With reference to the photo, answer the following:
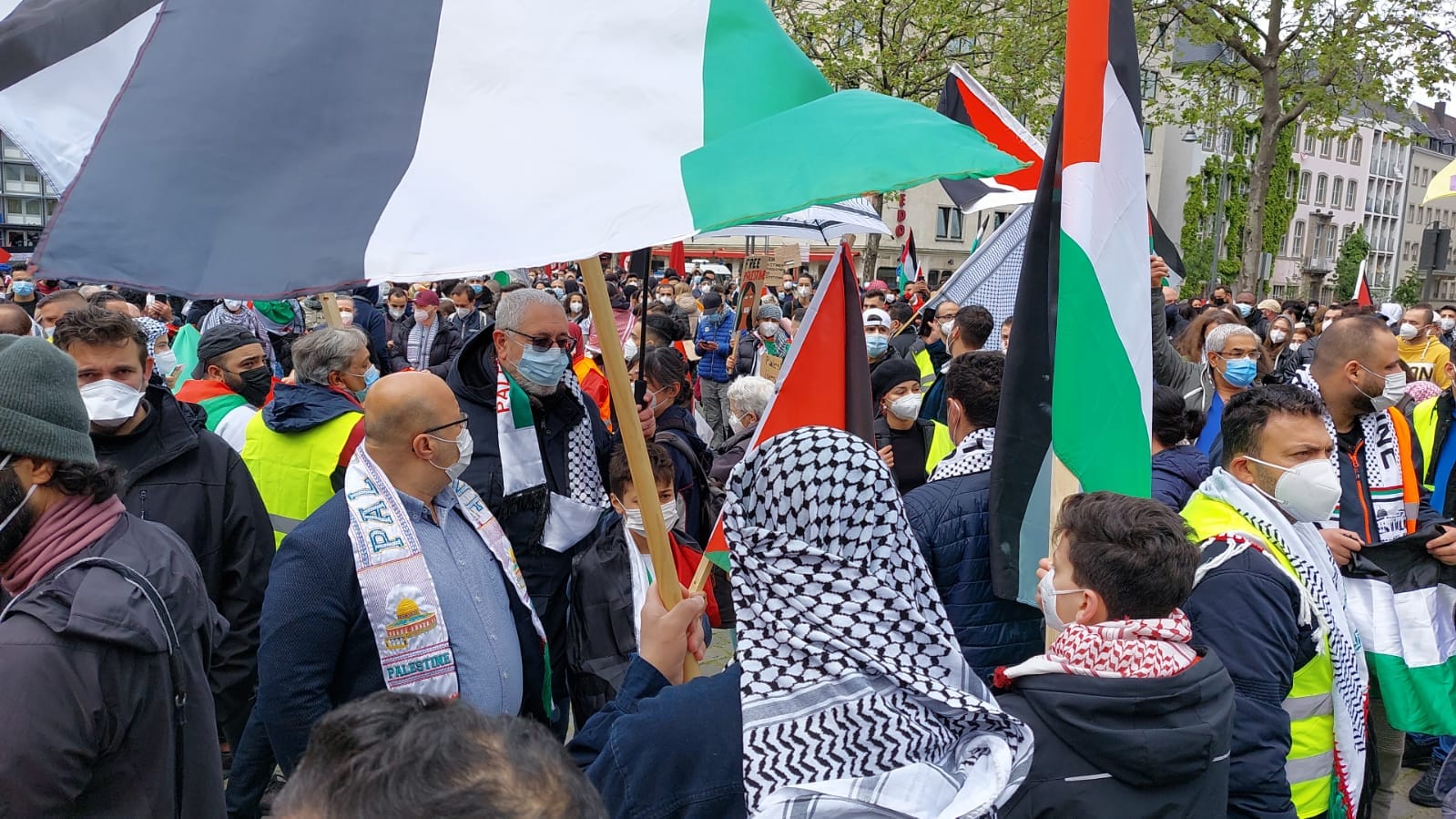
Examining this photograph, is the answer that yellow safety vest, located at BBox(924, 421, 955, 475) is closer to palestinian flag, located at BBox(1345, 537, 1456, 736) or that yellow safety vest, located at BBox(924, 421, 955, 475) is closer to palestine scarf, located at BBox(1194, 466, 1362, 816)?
palestinian flag, located at BBox(1345, 537, 1456, 736)

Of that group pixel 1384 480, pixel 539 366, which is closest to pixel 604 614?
pixel 539 366

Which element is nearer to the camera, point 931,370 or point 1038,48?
point 931,370

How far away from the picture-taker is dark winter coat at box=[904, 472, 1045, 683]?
10.4ft

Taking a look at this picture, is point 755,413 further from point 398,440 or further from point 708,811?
point 708,811

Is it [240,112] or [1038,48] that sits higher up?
[1038,48]

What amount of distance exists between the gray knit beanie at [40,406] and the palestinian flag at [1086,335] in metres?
2.29

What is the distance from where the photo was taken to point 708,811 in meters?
1.79

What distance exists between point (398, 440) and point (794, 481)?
5.08ft

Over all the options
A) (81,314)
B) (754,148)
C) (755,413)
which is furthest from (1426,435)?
(81,314)

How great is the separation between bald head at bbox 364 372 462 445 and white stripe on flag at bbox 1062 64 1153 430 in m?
1.80

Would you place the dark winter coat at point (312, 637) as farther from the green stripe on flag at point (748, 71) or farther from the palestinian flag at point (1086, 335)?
the palestinian flag at point (1086, 335)

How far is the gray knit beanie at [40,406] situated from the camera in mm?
2258

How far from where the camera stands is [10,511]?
226 cm

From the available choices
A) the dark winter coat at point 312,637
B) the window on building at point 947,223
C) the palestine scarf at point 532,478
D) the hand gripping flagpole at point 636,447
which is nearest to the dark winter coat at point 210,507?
the palestine scarf at point 532,478
